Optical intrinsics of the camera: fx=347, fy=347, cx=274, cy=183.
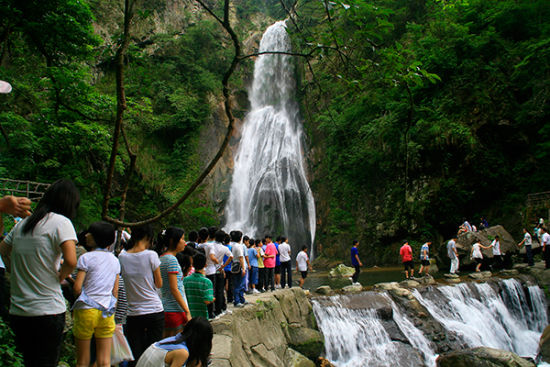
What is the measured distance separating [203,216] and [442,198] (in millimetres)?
12979

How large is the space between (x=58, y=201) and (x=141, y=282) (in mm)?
1246

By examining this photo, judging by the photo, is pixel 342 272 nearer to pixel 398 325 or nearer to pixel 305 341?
pixel 398 325

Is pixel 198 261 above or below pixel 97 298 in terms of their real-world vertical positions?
above

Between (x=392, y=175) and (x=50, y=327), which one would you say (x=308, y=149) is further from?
(x=50, y=327)

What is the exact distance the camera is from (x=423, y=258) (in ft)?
38.8

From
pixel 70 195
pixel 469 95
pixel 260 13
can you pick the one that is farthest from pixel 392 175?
pixel 260 13

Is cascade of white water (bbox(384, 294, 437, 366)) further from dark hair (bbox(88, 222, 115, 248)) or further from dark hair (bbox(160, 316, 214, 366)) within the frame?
dark hair (bbox(88, 222, 115, 248))

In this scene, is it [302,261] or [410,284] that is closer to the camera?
[302,261]

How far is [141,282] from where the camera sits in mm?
3309

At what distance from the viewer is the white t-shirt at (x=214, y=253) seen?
5.58 meters

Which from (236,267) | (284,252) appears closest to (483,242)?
(284,252)

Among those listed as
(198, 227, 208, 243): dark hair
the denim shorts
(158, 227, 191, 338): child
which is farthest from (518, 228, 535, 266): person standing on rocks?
(158, 227, 191, 338): child

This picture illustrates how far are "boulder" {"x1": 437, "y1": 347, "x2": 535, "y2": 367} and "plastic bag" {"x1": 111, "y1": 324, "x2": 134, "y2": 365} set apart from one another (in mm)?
6501

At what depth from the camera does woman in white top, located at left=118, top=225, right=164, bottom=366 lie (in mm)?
3270
